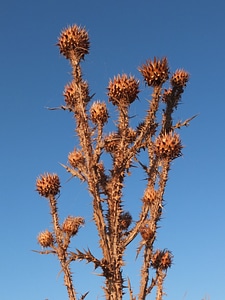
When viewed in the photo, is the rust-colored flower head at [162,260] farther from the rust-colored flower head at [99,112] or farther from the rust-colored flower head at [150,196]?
the rust-colored flower head at [99,112]

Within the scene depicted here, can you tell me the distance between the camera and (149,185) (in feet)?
28.7

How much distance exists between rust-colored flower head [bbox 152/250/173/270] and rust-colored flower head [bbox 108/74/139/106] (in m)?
2.45

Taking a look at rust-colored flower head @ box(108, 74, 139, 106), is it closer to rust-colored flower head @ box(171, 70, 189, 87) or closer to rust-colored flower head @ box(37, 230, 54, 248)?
rust-colored flower head @ box(171, 70, 189, 87)

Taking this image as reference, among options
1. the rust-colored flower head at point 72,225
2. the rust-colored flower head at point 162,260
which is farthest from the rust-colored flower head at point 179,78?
the rust-colored flower head at point 72,225

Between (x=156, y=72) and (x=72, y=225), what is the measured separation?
14.9 feet

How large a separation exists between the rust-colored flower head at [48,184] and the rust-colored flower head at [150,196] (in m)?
3.59

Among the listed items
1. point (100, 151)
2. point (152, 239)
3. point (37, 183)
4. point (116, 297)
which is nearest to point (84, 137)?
point (100, 151)

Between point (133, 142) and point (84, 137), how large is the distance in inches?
34.9

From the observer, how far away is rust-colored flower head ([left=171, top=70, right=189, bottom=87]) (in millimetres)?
9492

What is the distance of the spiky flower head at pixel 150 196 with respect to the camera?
335 inches

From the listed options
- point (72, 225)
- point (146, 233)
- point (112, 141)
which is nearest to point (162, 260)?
point (146, 233)

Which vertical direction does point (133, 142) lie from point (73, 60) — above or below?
below

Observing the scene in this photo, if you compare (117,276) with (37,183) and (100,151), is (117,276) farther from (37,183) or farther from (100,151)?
(37,183)

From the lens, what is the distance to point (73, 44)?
8945 millimetres
